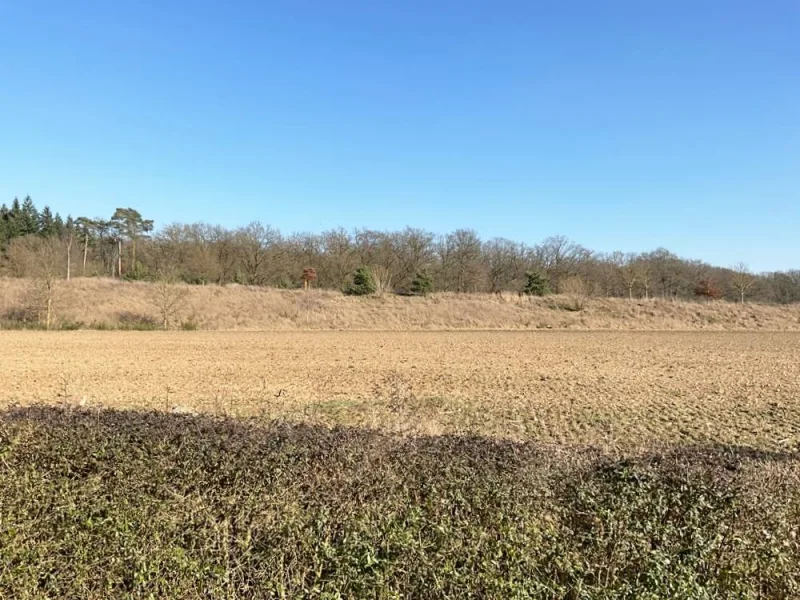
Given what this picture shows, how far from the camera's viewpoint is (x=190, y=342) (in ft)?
101

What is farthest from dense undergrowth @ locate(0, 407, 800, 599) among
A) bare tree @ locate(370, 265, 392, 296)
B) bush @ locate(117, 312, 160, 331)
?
bare tree @ locate(370, 265, 392, 296)

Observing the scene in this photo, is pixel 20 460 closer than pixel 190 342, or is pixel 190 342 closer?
pixel 20 460

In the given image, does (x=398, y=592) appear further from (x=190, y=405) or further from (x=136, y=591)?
(x=190, y=405)

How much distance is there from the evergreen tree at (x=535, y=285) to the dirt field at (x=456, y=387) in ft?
112

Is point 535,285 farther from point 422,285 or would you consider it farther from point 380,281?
point 380,281

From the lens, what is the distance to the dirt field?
1064cm

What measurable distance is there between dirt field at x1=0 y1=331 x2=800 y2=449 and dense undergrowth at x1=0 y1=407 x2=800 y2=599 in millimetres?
4086

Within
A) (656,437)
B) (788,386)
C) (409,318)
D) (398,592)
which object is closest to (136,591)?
(398,592)

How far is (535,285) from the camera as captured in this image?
63000 mm

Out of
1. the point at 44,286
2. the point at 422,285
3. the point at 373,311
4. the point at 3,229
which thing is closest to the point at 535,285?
the point at 422,285

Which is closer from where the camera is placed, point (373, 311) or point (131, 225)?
point (373, 311)

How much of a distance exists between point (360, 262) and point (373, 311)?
75.9 ft

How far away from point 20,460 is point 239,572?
195cm

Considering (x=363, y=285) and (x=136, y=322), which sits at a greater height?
(x=363, y=285)
